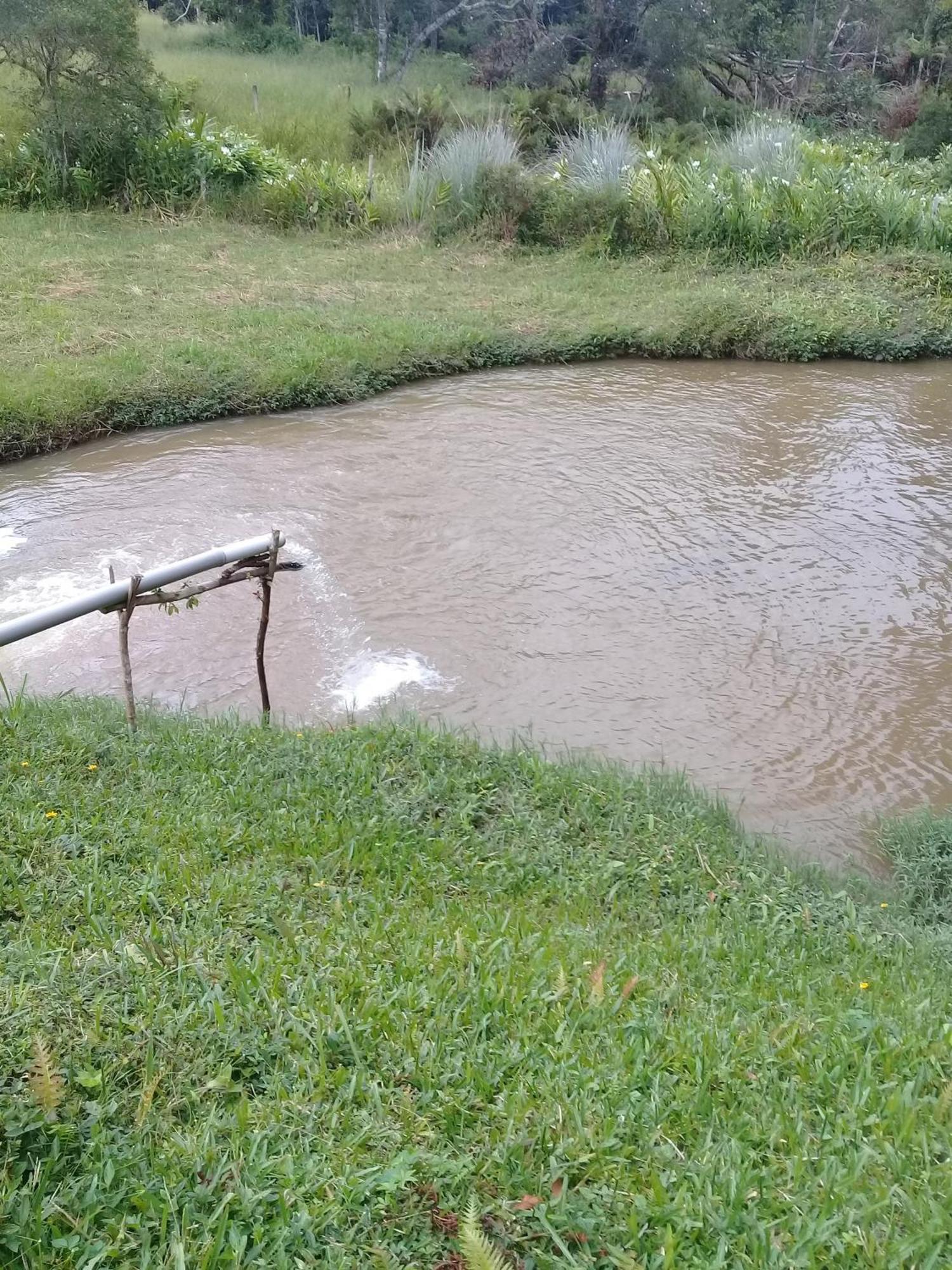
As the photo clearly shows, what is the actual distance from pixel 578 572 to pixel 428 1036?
13.1ft

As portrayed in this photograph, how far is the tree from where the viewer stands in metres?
11.7

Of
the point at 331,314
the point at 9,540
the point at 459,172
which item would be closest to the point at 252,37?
the point at 459,172

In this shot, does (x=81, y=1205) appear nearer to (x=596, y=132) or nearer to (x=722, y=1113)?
Answer: (x=722, y=1113)

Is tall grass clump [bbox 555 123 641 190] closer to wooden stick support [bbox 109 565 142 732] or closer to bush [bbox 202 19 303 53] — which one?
wooden stick support [bbox 109 565 142 732]

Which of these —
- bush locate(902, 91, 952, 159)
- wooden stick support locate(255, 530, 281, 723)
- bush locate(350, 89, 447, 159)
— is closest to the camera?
wooden stick support locate(255, 530, 281, 723)

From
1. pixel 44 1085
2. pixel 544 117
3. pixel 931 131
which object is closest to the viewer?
pixel 44 1085

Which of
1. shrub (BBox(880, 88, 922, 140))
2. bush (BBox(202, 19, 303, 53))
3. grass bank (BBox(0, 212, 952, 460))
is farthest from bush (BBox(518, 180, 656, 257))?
bush (BBox(202, 19, 303, 53))

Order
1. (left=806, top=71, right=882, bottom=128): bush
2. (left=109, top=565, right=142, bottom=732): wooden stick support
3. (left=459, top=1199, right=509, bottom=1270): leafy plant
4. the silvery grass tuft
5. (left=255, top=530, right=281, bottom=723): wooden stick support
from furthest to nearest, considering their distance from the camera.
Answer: (left=806, top=71, right=882, bottom=128): bush, the silvery grass tuft, (left=255, top=530, right=281, bottom=723): wooden stick support, (left=109, top=565, right=142, bottom=732): wooden stick support, (left=459, top=1199, right=509, bottom=1270): leafy plant

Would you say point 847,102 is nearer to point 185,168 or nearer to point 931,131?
point 931,131

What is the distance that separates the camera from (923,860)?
3672mm

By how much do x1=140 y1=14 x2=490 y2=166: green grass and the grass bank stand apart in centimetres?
363

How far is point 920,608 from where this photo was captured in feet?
18.7

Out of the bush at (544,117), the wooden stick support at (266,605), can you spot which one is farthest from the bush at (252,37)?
the wooden stick support at (266,605)

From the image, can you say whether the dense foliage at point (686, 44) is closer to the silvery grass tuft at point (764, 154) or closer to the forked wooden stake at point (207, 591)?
the silvery grass tuft at point (764, 154)
